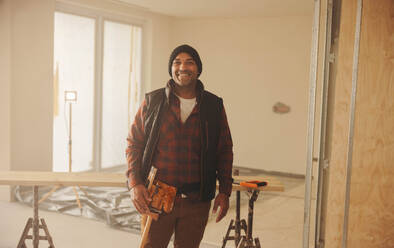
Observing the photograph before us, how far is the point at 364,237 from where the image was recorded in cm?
271

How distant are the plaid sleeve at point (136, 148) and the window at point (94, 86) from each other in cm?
317

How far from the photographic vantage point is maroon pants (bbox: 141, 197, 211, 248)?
2088mm

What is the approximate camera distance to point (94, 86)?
19.7ft

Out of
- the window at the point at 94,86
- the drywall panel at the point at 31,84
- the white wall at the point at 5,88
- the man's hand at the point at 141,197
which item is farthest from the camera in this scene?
the window at the point at 94,86

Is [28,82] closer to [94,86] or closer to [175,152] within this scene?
[94,86]

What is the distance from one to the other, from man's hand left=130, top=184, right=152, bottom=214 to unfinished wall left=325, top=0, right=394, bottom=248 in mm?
1266

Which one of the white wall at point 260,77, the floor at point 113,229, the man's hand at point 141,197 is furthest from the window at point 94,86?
the man's hand at point 141,197

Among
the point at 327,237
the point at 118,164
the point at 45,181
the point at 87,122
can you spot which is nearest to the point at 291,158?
the point at 118,164

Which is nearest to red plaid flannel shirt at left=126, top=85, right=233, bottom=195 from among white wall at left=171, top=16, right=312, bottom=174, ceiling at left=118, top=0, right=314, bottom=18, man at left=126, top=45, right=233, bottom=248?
man at left=126, top=45, right=233, bottom=248

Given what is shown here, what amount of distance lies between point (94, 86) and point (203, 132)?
4.21 meters

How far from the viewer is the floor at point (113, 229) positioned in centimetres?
356

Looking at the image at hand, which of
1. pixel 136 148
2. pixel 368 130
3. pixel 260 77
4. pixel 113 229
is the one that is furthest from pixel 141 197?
pixel 260 77

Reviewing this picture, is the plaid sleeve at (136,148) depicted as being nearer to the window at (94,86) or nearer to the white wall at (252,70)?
the window at (94,86)

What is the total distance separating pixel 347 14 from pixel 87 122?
4.14 m
